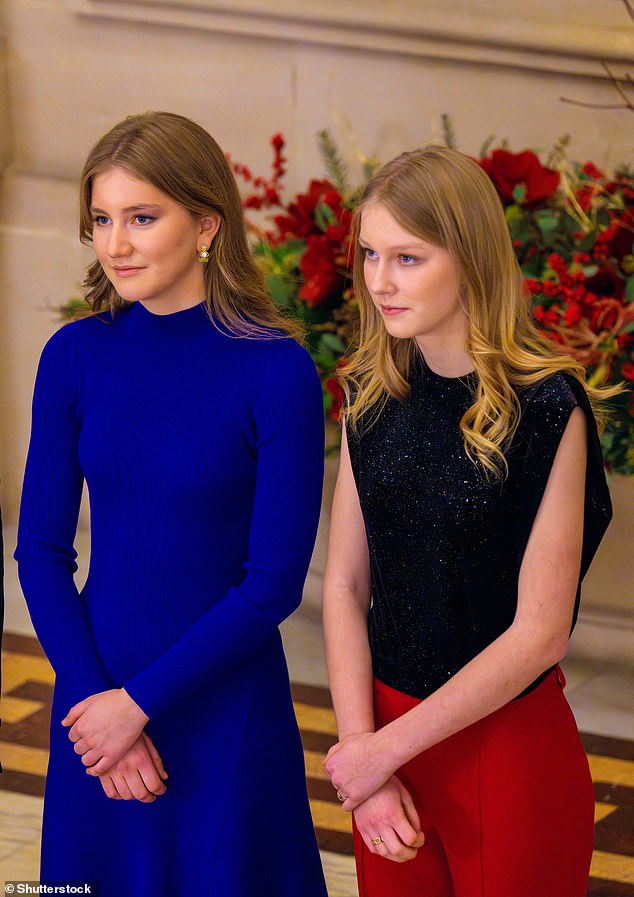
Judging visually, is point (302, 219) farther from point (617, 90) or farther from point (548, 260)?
point (617, 90)

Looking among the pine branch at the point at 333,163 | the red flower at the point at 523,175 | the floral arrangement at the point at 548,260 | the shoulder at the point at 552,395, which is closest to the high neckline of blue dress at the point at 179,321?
the shoulder at the point at 552,395

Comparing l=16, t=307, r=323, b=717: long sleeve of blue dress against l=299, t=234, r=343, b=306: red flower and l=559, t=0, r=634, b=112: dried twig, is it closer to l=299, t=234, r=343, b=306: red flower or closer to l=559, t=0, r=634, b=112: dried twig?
l=299, t=234, r=343, b=306: red flower

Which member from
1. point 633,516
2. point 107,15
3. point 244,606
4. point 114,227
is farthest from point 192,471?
point 107,15

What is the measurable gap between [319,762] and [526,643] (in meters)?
1.85

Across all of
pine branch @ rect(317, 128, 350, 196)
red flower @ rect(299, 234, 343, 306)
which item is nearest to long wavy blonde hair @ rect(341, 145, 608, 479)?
red flower @ rect(299, 234, 343, 306)

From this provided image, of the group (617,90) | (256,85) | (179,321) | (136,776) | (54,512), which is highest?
(256,85)

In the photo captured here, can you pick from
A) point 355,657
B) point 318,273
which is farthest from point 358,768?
point 318,273

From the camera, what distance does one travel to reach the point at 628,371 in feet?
11.1

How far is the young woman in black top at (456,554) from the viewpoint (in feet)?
5.81

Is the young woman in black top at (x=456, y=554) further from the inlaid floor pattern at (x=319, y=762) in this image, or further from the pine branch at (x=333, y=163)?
the pine branch at (x=333, y=163)

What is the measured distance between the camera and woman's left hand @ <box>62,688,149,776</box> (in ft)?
6.41

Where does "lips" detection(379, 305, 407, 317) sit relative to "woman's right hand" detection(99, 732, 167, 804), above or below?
above

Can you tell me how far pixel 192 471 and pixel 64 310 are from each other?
8.60 ft

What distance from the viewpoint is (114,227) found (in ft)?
6.29
